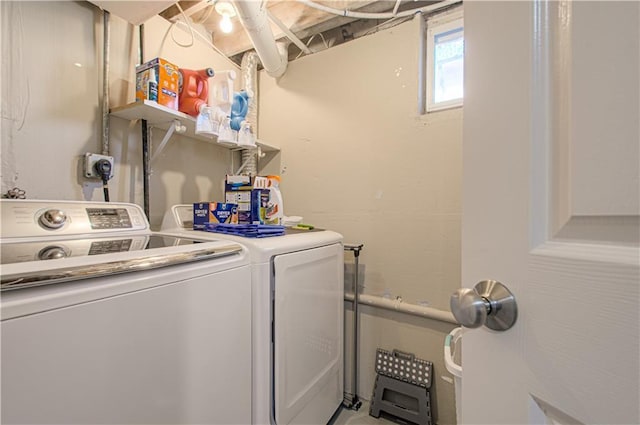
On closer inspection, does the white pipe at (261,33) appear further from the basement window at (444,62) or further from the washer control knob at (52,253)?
the washer control knob at (52,253)

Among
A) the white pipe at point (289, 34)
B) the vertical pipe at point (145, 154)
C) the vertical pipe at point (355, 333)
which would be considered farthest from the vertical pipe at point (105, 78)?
the vertical pipe at point (355, 333)

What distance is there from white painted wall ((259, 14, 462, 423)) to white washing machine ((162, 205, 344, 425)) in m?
0.32

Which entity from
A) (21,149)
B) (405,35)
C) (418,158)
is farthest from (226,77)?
(418,158)

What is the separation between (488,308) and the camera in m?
0.41

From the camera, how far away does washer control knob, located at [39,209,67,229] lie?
1082 mm

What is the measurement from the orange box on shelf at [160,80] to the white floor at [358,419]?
1.98m

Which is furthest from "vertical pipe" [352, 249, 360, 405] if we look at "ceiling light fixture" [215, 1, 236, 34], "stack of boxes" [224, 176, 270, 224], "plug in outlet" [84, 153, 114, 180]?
"ceiling light fixture" [215, 1, 236, 34]

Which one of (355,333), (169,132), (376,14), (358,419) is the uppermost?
(376,14)

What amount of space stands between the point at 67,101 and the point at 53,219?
589 millimetres

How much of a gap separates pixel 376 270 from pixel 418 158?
0.74 metres

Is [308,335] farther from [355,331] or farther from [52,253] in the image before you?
[52,253]

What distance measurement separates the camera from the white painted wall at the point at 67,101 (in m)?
1.18

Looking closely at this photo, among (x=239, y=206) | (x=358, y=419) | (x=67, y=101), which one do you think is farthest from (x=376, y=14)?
(x=358, y=419)

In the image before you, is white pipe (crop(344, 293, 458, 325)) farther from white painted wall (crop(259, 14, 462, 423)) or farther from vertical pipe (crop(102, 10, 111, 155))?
vertical pipe (crop(102, 10, 111, 155))
